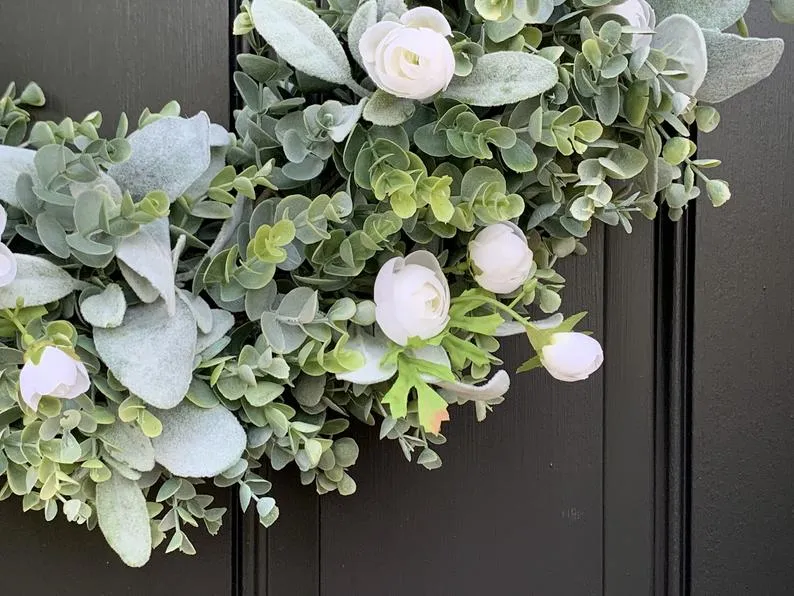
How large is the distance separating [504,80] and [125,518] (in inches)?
13.6

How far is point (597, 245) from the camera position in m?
0.68

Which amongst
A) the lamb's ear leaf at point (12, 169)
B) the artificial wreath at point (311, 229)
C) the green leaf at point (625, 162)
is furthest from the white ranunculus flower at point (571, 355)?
the lamb's ear leaf at point (12, 169)

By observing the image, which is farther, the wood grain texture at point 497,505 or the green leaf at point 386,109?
the wood grain texture at point 497,505

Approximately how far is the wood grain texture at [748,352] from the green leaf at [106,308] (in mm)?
489

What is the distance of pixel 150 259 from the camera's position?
0.44 meters

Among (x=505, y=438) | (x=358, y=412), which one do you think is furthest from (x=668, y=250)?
(x=358, y=412)

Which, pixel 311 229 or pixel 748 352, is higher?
pixel 311 229

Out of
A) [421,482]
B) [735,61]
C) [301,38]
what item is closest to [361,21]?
[301,38]

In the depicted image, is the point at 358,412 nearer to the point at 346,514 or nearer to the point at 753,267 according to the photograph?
the point at 346,514

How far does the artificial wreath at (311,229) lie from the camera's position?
440 millimetres

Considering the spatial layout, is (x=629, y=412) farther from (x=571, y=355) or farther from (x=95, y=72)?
(x=95, y=72)

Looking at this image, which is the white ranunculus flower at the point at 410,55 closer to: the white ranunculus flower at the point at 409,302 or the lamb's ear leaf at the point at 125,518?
the white ranunculus flower at the point at 409,302

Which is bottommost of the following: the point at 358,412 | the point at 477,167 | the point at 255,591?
the point at 255,591

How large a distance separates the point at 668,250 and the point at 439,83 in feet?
1.14
